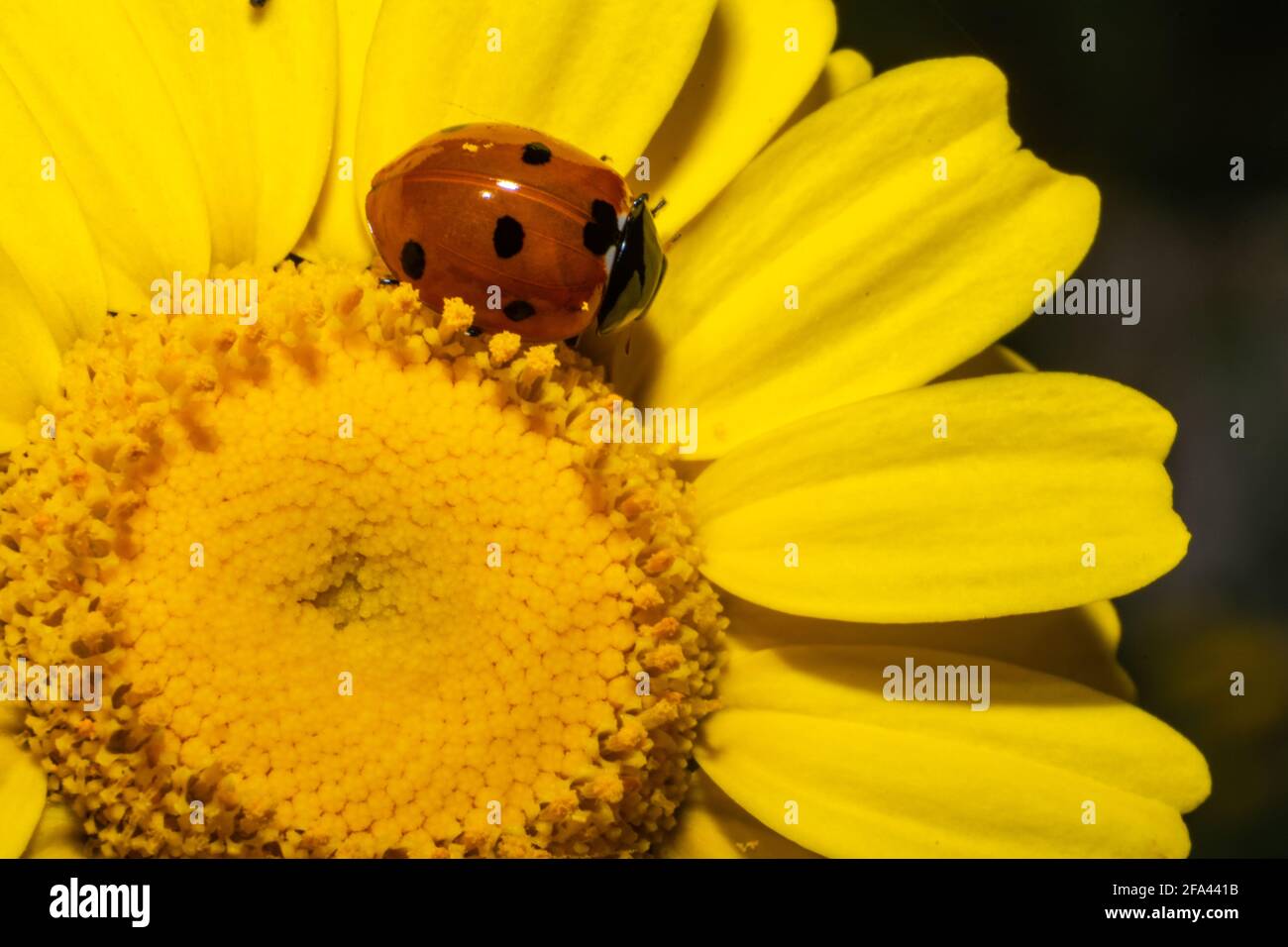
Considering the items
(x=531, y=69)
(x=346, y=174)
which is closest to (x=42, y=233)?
(x=346, y=174)

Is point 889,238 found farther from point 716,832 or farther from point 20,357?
point 20,357

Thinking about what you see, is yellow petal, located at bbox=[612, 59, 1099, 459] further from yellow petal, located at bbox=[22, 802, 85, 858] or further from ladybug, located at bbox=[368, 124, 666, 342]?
yellow petal, located at bbox=[22, 802, 85, 858]

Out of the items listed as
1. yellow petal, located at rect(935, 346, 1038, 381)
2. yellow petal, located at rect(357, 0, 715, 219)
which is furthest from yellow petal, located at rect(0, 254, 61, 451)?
yellow petal, located at rect(935, 346, 1038, 381)

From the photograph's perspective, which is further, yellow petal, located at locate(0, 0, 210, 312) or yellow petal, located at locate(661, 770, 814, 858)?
yellow petal, located at locate(661, 770, 814, 858)

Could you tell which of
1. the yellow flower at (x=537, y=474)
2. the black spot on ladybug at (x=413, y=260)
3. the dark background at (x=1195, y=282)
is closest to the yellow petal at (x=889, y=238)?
the yellow flower at (x=537, y=474)

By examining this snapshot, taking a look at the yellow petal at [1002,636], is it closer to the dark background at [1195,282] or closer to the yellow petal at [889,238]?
the yellow petal at [889,238]
